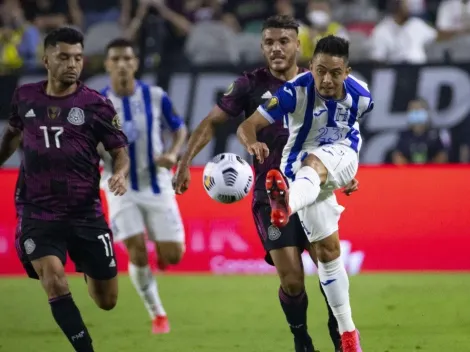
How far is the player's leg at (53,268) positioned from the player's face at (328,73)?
2017 millimetres

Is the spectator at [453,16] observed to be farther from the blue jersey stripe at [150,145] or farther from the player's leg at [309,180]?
the player's leg at [309,180]

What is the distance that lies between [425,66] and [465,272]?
3.24 meters

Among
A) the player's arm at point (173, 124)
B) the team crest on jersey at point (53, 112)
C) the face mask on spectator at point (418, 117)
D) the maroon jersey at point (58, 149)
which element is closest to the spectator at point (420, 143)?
the face mask on spectator at point (418, 117)

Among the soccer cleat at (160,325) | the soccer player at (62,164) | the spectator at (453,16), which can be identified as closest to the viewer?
the soccer player at (62,164)

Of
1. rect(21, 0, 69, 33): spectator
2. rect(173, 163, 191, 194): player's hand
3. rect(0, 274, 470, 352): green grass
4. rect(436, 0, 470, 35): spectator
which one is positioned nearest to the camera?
rect(173, 163, 191, 194): player's hand

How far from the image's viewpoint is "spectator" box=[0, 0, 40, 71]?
15.8 meters

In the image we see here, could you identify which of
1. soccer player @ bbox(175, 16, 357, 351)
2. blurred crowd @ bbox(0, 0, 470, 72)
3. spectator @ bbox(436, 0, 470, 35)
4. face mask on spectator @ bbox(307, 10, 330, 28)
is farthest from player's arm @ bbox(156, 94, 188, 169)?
spectator @ bbox(436, 0, 470, 35)

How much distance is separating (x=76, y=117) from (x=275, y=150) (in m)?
1.46

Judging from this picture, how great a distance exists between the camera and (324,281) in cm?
671

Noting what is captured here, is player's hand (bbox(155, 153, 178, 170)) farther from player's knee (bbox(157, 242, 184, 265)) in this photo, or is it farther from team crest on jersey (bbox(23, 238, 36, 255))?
team crest on jersey (bbox(23, 238, 36, 255))

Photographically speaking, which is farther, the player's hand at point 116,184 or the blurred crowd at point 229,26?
the blurred crowd at point 229,26

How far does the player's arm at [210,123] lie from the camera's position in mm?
6984

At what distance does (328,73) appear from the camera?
6.49 metres

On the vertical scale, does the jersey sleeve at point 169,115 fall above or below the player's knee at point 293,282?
above
